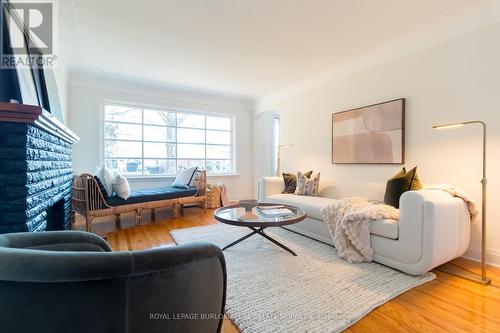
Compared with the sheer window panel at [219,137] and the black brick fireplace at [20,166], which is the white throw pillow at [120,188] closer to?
the black brick fireplace at [20,166]

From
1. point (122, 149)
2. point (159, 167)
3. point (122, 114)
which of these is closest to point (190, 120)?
point (159, 167)

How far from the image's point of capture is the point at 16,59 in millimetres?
1713

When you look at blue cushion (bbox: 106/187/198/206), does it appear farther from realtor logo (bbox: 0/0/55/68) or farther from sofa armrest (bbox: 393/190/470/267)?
sofa armrest (bbox: 393/190/470/267)

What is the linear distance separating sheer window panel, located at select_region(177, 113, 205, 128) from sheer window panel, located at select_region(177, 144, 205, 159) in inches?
17.8

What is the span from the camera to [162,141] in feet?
16.5

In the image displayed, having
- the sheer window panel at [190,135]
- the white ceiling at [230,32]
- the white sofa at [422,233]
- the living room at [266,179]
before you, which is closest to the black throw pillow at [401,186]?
the living room at [266,179]

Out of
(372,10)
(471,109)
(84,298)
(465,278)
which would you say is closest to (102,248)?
(84,298)

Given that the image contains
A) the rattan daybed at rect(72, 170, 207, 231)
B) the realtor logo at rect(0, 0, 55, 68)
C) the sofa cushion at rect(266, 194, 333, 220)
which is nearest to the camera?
the realtor logo at rect(0, 0, 55, 68)

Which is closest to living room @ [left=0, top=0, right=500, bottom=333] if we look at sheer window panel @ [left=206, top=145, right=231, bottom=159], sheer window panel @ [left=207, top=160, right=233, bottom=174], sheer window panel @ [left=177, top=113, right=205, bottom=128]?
sheer window panel @ [left=177, top=113, right=205, bottom=128]

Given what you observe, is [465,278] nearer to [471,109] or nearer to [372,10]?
[471,109]

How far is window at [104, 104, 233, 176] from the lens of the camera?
459 cm

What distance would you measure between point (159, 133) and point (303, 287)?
4.26 m

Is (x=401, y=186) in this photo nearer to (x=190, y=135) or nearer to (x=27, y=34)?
(x=27, y=34)

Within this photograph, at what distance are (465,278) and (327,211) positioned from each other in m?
1.15
